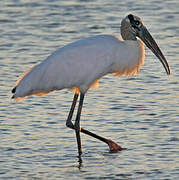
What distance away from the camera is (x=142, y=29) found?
11.4 meters

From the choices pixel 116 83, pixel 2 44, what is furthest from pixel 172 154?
pixel 2 44

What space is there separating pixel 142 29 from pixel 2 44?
5.55 m

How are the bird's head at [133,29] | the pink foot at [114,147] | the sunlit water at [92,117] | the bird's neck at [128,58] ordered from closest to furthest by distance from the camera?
the sunlit water at [92,117] < the pink foot at [114,147] < the bird's neck at [128,58] < the bird's head at [133,29]

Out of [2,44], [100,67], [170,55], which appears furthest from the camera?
[2,44]

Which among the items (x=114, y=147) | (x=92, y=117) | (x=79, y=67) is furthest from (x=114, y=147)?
(x=92, y=117)

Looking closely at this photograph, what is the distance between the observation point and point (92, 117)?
12133mm

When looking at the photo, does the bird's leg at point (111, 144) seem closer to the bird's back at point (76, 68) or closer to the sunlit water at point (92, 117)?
the sunlit water at point (92, 117)

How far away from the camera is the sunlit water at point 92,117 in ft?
33.5

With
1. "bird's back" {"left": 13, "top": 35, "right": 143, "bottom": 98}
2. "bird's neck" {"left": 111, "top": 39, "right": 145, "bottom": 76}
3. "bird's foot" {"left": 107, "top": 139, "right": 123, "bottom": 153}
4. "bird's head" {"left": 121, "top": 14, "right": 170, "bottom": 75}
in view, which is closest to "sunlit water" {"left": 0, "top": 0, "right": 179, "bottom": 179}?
"bird's foot" {"left": 107, "top": 139, "right": 123, "bottom": 153}

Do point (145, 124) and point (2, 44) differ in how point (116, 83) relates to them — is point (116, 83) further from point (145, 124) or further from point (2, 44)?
point (2, 44)

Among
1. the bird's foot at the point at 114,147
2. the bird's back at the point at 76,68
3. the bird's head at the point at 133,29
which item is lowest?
the bird's foot at the point at 114,147

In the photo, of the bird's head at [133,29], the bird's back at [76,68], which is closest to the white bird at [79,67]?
the bird's back at [76,68]

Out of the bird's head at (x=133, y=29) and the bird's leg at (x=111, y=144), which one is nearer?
the bird's leg at (x=111, y=144)

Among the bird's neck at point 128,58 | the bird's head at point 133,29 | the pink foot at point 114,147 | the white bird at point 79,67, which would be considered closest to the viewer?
the pink foot at point 114,147
